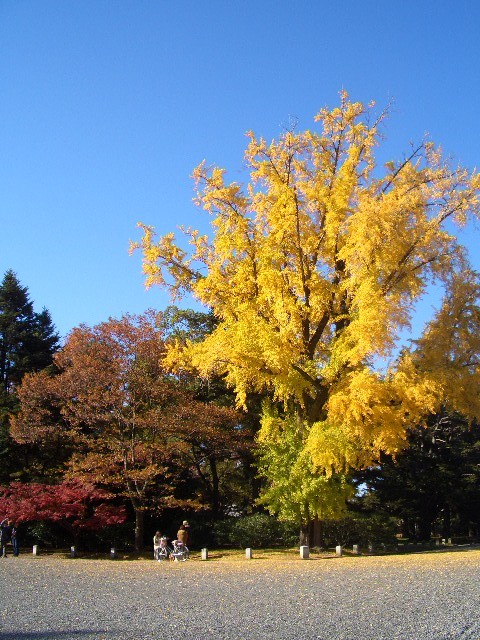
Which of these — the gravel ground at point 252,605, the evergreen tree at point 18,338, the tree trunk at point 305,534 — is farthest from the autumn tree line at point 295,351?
the evergreen tree at point 18,338

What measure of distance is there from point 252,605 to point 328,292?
1046 cm

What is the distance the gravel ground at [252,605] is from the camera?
620 centimetres

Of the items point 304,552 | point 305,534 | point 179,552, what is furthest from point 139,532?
point 304,552

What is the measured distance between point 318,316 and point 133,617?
11708 mm

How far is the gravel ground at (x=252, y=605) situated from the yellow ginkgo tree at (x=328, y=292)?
4.49 metres

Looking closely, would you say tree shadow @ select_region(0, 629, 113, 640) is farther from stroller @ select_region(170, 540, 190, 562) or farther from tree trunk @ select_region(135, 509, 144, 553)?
tree trunk @ select_region(135, 509, 144, 553)

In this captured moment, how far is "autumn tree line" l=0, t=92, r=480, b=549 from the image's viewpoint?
15461mm

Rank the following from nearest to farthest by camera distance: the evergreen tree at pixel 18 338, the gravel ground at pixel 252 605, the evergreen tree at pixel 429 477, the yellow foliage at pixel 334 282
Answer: the gravel ground at pixel 252 605
the yellow foliage at pixel 334 282
the evergreen tree at pixel 429 477
the evergreen tree at pixel 18 338

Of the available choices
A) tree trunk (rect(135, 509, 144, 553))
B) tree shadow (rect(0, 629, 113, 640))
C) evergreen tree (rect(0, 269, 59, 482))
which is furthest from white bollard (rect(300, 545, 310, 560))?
evergreen tree (rect(0, 269, 59, 482))

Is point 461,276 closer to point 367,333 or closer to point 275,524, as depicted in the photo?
point 367,333

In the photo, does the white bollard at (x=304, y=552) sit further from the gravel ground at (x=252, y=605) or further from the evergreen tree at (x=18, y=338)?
the evergreen tree at (x=18, y=338)

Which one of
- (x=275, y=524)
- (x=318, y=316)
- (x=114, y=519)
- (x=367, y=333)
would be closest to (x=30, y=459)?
(x=114, y=519)

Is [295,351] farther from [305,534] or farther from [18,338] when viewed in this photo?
[18,338]

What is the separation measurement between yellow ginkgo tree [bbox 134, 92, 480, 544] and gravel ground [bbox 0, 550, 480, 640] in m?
4.49
